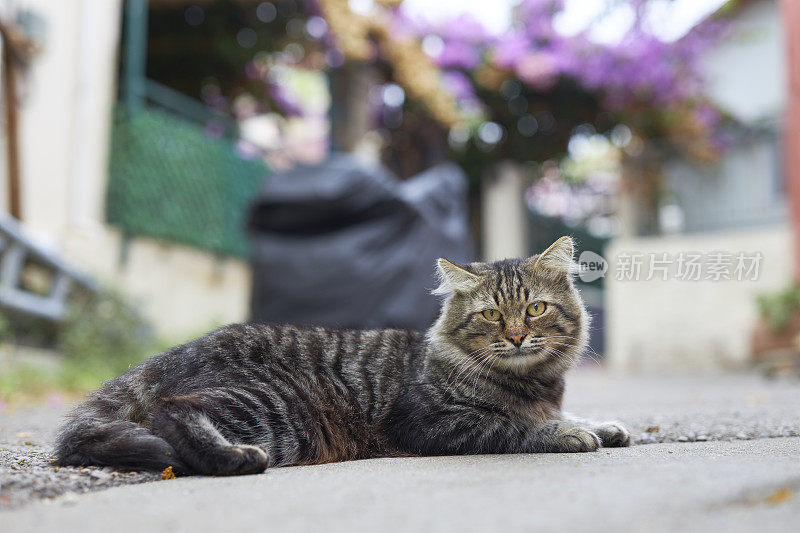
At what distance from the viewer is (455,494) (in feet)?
5.71

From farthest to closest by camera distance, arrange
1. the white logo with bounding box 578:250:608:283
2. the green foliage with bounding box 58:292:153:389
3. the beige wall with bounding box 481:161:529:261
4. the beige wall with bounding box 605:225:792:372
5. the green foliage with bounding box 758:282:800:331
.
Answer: the beige wall with bounding box 481:161:529:261 → the beige wall with bounding box 605:225:792:372 → the green foliage with bounding box 758:282:800:331 → the green foliage with bounding box 58:292:153:389 → the white logo with bounding box 578:250:608:283

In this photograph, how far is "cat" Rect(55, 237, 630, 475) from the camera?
2.29m

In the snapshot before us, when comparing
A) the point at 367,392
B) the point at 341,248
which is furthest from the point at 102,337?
the point at 367,392

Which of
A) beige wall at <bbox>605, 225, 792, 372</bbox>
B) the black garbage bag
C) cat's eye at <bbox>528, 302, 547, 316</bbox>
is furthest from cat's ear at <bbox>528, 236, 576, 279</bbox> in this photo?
beige wall at <bbox>605, 225, 792, 372</bbox>

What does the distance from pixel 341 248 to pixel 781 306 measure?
14.7 feet

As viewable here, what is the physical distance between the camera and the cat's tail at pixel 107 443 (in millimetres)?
2211

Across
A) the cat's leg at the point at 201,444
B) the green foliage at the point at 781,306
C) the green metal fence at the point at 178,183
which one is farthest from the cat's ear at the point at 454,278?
the green foliage at the point at 781,306

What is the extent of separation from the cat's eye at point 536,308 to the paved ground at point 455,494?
532 mm

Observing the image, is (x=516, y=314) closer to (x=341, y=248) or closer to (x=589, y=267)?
(x=589, y=267)

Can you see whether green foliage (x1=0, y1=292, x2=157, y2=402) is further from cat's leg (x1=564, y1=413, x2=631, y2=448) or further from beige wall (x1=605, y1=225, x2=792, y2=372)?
beige wall (x1=605, y1=225, x2=792, y2=372)

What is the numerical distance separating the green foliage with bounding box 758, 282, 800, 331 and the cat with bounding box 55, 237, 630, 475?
5.49 meters

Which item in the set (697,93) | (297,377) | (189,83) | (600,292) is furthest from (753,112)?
(297,377)

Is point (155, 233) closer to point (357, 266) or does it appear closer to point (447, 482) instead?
point (357, 266)

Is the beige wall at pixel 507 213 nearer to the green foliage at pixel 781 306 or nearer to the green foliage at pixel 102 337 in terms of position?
the green foliage at pixel 781 306
